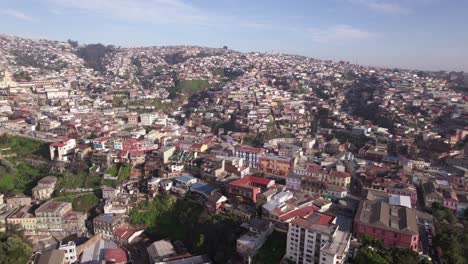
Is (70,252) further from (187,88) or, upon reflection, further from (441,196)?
(187,88)

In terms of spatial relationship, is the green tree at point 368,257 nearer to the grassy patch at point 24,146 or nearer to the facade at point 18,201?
the facade at point 18,201

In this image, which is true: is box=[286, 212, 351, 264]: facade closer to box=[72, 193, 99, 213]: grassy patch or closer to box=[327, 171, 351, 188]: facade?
box=[327, 171, 351, 188]: facade

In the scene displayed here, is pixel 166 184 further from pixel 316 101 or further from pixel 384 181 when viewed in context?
pixel 316 101

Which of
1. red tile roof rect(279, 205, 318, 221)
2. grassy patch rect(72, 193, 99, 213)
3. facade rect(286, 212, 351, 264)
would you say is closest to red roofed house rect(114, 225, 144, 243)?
grassy patch rect(72, 193, 99, 213)

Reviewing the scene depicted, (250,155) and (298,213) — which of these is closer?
(298,213)

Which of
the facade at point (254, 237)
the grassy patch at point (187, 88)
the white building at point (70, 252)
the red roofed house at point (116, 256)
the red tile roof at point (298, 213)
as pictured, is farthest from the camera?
the grassy patch at point (187, 88)

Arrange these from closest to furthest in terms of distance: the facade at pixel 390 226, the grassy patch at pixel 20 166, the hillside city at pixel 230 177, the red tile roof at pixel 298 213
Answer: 1. the facade at pixel 390 226
2. the hillside city at pixel 230 177
3. the red tile roof at pixel 298 213
4. the grassy patch at pixel 20 166

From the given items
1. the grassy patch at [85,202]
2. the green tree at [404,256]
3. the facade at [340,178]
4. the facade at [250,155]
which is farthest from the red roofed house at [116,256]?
the facade at [340,178]

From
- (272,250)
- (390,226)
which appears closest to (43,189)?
(272,250)
